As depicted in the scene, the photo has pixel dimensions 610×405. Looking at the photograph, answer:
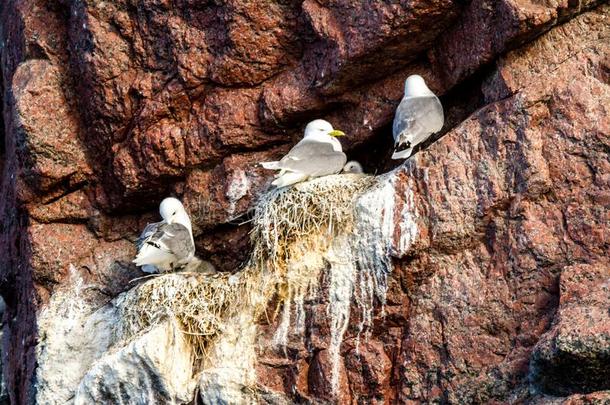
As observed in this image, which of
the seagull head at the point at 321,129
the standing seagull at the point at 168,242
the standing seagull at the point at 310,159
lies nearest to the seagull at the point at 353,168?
the standing seagull at the point at 310,159

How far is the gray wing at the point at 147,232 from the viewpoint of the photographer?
8.60 metres

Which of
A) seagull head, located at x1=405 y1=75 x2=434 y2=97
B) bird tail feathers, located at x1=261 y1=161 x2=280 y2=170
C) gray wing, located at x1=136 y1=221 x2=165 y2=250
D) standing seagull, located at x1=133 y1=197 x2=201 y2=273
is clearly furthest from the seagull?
gray wing, located at x1=136 y1=221 x2=165 y2=250

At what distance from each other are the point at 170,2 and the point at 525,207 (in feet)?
11.2

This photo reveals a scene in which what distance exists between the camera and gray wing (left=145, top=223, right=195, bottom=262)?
8.48m

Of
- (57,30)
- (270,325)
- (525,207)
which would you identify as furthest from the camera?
(57,30)

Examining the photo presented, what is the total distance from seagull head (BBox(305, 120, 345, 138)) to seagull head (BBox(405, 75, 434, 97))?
657mm

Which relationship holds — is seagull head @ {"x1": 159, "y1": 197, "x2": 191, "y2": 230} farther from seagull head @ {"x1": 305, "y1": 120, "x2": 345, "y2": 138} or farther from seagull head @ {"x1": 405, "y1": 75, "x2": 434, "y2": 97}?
seagull head @ {"x1": 405, "y1": 75, "x2": 434, "y2": 97}

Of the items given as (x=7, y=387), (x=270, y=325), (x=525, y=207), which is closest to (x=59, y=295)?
(x=7, y=387)

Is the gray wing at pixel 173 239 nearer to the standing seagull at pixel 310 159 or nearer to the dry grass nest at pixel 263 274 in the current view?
the dry grass nest at pixel 263 274

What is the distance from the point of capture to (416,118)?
26.0 feet

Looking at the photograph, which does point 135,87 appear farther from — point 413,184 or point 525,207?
point 525,207

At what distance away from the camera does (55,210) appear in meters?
9.23

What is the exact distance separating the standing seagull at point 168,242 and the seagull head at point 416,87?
1981mm

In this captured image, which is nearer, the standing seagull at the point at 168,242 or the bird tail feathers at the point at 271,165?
the bird tail feathers at the point at 271,165
